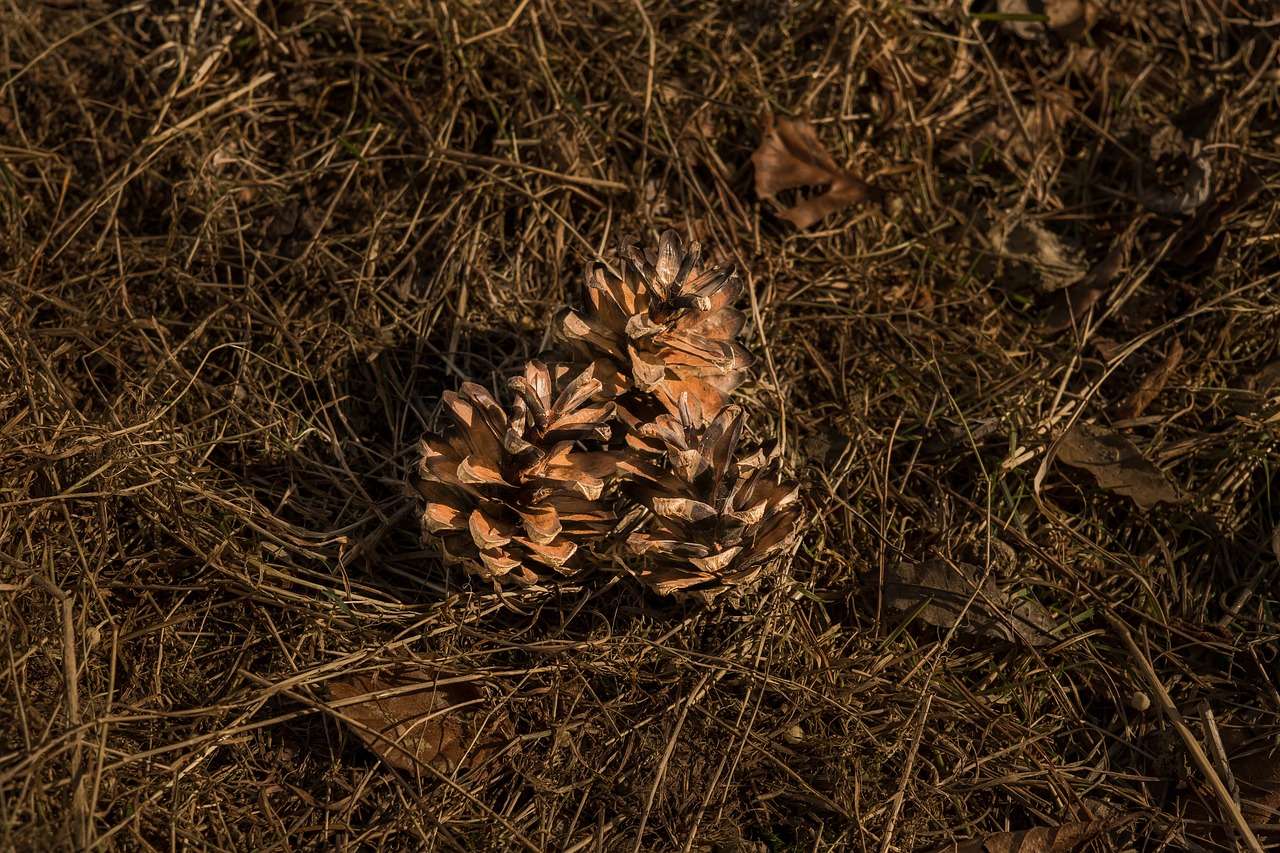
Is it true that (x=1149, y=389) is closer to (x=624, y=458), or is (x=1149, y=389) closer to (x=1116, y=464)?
(x=1116, y=464)

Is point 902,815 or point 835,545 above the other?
point 835,545

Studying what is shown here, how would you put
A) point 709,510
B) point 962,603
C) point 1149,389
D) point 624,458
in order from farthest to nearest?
A: point 1149,389
point 962,603
point 624,458
point 709,510

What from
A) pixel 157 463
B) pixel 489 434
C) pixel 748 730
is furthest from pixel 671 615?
pixel 157 463

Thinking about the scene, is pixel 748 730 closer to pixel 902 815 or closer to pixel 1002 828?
pixel 902 815

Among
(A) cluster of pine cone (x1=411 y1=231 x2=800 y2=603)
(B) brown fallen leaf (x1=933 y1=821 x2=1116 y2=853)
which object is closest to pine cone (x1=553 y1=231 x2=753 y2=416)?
(A) cluster of pine cone (x1=411 y1=231 x2=800 y2=603)

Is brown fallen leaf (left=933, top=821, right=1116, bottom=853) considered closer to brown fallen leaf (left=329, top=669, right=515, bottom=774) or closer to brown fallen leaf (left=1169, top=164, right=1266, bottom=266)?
brown fallen leaf (left=329, top=669, right=515, bottom=774)

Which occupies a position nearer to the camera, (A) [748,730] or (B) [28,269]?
(A) [748,730]

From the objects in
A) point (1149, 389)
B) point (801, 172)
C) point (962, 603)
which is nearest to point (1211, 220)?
point (1149, 389)
